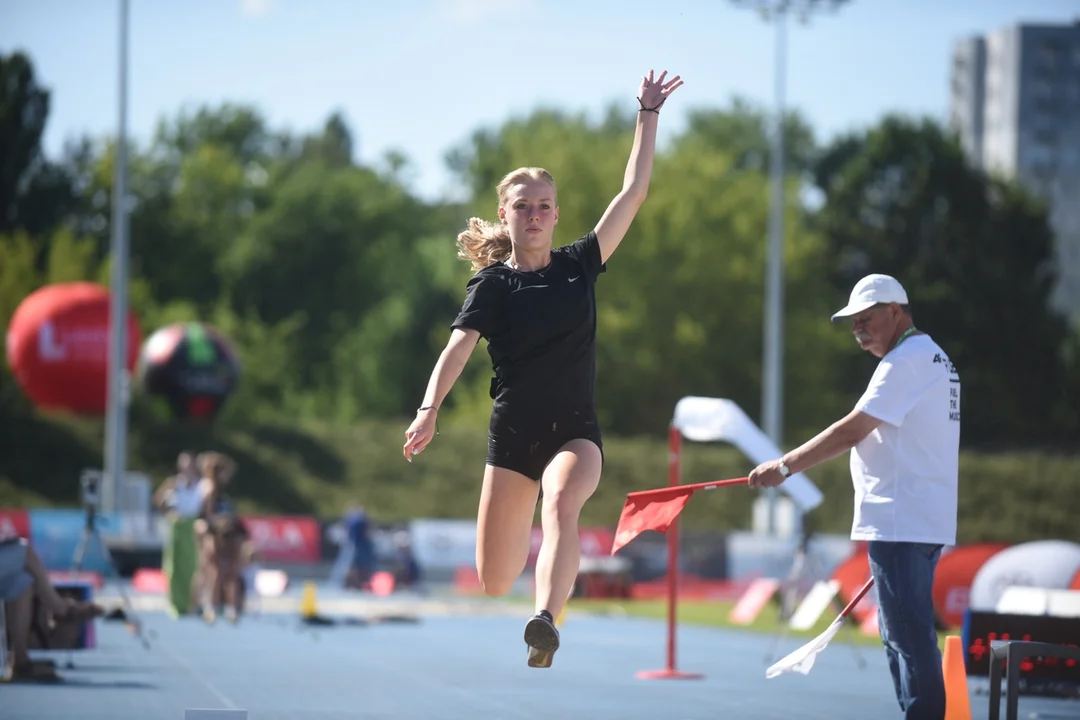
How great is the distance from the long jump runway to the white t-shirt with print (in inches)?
132

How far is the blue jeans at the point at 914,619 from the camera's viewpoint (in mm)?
7098

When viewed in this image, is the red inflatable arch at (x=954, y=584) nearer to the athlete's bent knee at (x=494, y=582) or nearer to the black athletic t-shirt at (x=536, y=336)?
the athlete's bent knee at (x=494, y=582)

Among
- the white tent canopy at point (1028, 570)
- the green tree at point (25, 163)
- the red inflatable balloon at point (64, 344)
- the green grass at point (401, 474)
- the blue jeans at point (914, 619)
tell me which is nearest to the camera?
the blue jeans at point (914, 619)

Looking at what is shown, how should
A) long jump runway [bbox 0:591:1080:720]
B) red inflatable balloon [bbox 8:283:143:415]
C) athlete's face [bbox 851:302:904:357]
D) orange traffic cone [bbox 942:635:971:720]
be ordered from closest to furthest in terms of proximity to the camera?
1. athlete's face [bbox 851:302:904:357]
2. orange traffic cone [bbox 942:635:971:720]
3. long jump runway [bbox 0:591:1080:720]
4. red inflatable balloon [bbox 8:283:143:415]

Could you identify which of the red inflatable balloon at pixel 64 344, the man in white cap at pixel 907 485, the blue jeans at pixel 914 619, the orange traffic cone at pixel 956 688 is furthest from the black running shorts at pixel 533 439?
the red inflatable balloon at pixel 64 344

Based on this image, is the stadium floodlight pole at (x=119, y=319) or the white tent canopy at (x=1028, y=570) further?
the stadium floodlight pole at (x=119, y=319)

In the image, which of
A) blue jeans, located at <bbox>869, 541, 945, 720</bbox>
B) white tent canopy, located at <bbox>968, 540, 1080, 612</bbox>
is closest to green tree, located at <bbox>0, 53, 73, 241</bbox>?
white tent canopy, located at <bbox>968, 540, 1080, 612</bbox>

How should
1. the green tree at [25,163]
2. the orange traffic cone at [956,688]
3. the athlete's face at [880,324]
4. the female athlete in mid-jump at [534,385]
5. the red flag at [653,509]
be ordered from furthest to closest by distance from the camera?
the green tree at [25,163]
the orange traffic cone at [956,688]
the red flag at [653,509]
the athlete's face at [880,324]
the female athlete in mid-jump at [534,385]

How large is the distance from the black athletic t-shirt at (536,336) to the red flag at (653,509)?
823mm

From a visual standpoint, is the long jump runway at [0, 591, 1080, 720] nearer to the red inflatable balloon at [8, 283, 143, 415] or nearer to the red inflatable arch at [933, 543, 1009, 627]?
the red inflatable arch at [933, 543, 1009, 627]

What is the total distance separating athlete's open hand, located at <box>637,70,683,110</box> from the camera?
314 inches

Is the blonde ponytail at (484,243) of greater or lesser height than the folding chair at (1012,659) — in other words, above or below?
above

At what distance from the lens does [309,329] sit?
221 ft

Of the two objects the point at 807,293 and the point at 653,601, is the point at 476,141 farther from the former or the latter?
the point at 653,601
